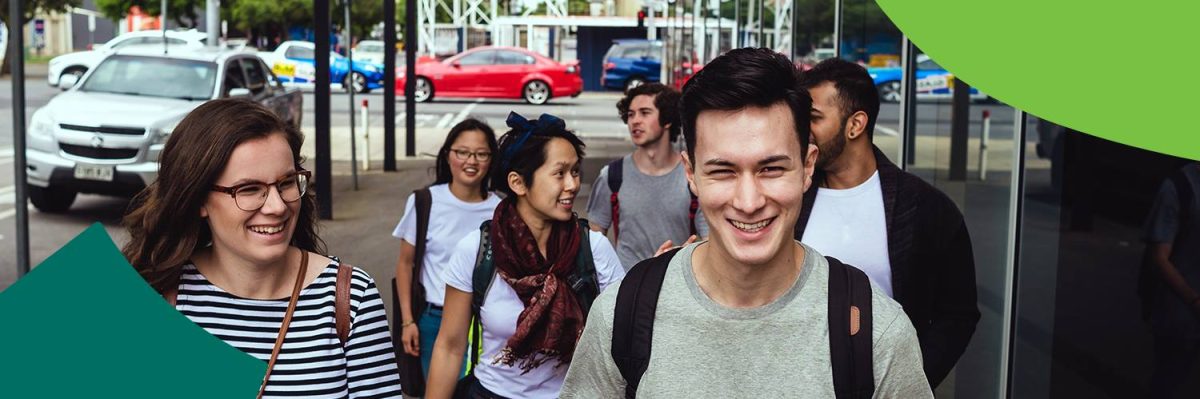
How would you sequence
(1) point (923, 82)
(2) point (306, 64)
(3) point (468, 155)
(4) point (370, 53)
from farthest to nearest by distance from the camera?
(4) point (370, 53) < (2) point (306, 64) < (1) point (923, 82) < (3) point (468, 155)

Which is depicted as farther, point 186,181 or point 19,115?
point 19,115

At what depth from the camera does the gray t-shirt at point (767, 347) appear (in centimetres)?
207

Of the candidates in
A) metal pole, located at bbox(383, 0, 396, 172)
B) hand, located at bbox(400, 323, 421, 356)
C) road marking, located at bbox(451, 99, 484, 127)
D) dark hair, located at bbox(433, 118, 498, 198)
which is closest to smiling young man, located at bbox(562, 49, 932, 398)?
hand, located at bbox(400, 323, 421, 356)

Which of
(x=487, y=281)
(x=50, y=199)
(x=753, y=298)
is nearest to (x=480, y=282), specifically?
(x=487, y=281)

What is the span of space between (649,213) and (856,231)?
84.9 inches

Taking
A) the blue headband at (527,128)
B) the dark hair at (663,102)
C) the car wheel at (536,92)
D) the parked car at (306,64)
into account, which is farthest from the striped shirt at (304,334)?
the parked car at (306,64)

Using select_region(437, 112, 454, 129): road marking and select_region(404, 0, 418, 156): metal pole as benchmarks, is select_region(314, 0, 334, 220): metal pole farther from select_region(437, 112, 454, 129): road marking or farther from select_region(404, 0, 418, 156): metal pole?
select_region(437, 112, 454, 129): road marking

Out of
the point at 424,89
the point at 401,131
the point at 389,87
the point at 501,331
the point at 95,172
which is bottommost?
the point at 401,131

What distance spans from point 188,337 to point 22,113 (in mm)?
5578

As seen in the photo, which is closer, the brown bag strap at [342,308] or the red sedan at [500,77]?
the brown bag strap at [342,308]

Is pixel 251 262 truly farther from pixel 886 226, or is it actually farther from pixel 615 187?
pixel 615 187

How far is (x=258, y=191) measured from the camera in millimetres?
2713

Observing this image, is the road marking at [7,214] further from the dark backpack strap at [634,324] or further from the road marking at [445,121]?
the road marking at [445,121]

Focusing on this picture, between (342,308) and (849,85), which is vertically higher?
(849,85)
